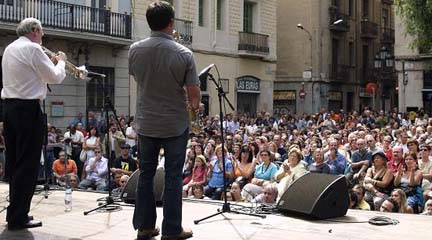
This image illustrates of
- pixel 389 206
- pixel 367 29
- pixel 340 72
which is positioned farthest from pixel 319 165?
pixel 367 29

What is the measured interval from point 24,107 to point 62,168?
314 inches

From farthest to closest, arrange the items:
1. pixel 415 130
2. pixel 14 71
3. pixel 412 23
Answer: pixel 412 23 < pixel 415 130 < pixel 14 71

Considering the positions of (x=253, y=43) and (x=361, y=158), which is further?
(x=253, y=43)

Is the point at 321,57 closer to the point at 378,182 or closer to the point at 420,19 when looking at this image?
the point at 420,19

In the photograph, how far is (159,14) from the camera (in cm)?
472

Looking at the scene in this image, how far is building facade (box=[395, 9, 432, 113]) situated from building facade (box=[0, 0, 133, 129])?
15.3 m

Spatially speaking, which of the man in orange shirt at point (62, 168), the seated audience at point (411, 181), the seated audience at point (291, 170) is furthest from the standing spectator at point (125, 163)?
the seated audience at point (411, 181)

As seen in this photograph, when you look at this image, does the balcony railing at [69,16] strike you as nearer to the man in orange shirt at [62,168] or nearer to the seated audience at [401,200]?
the man in orange shirt at [62,168]

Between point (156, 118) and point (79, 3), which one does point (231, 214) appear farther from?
point (79, 3)

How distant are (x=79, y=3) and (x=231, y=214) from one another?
658 inches

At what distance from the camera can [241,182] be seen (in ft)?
34.7

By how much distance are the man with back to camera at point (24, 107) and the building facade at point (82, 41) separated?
45.3 ft

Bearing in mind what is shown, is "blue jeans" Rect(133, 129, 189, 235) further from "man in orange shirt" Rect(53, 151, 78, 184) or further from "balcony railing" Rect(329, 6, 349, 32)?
"balcony railing" Rect(329, 6, 349, 32)

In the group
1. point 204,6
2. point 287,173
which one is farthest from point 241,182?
point 204,6
